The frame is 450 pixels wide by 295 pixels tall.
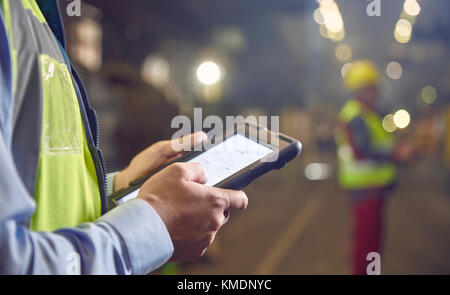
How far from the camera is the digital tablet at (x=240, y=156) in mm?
1332

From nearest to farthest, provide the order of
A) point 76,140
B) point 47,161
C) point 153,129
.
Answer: point 47,161 → point 76,140 → point 153,129

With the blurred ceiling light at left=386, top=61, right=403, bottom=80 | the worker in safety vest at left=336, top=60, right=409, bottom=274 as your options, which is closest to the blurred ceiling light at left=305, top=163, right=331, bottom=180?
the blurred ceiling light at left=386, top=61, right=403, bottom=80

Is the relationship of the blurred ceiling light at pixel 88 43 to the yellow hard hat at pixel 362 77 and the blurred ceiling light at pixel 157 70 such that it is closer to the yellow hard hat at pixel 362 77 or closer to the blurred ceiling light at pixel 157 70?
the blurred ceiling light at pixel 157 70

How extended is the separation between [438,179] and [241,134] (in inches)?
559

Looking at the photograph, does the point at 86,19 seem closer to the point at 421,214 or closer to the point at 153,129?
the point at 153,129

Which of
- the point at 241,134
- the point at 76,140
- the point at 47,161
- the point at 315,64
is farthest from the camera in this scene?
the point at 315,64

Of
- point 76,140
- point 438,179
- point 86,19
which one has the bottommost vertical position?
point 438,179

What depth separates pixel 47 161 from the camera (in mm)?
980

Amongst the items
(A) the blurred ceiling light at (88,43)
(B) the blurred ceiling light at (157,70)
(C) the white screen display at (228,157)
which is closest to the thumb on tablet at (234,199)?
(C) the white screen display at (228,157)

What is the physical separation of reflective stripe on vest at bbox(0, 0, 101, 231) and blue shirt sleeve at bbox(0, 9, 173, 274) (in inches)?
2.2

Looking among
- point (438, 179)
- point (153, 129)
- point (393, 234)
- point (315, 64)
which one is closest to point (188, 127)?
point (153, 129)

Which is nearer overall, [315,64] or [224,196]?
[224,196]

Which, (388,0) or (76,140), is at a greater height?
(388,0)

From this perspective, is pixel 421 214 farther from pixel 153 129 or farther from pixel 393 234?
pixel 153 129
